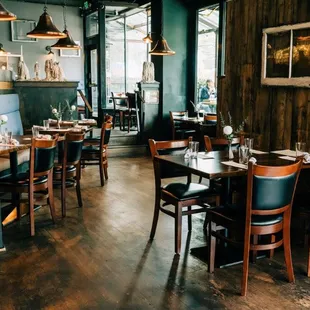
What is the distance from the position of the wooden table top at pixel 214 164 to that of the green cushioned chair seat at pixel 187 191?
0.85ft

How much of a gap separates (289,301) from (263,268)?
54 cm

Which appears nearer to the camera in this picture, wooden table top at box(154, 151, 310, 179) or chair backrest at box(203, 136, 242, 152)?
wooden table top at box(154, 151, 310, 179)

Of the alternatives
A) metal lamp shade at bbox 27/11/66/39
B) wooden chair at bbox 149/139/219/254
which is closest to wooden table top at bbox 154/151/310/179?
wooden chair at bbox 149/139/219/254

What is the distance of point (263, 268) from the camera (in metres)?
3.37

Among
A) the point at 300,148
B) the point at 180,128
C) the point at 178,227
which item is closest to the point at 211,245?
the point at 178,227

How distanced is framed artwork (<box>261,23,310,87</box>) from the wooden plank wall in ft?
0.26

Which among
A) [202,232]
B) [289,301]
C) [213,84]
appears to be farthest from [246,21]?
[213,84]

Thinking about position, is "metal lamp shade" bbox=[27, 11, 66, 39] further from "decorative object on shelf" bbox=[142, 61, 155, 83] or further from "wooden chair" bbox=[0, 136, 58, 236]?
"decorative object on shelf" bbox=[142, 61, 155, 83]

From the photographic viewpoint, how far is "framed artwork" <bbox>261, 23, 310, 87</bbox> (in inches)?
173

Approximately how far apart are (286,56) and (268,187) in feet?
7.72

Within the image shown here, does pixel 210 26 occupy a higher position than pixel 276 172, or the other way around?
pixel 210 26

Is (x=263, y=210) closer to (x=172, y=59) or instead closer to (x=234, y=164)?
(x=234, y=164)

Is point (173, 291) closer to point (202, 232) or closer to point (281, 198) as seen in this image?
point (281, 198)

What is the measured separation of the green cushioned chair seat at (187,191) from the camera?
3592 millimetres
